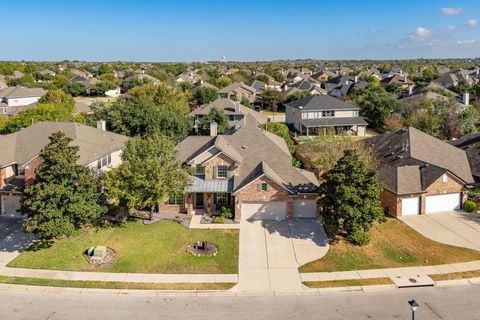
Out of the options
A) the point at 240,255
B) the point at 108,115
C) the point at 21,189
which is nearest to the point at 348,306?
the point at 240,255

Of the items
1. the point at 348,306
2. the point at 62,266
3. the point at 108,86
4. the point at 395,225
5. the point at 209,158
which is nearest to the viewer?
the point at 348,306

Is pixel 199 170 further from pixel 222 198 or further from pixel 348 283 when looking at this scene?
pixel 348 283

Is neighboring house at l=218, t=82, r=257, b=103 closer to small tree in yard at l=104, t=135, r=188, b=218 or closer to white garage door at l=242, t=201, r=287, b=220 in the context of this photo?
white garage door at l=242, t=201, r=287, b=220

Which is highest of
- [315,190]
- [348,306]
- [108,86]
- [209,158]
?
[108,86]

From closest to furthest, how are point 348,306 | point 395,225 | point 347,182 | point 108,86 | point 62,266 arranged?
point 348,306 → point 62,266 → point 347,182 → point 395,225 → point 108,86

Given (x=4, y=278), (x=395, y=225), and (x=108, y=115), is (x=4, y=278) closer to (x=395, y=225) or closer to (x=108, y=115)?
(x=395, y=225)

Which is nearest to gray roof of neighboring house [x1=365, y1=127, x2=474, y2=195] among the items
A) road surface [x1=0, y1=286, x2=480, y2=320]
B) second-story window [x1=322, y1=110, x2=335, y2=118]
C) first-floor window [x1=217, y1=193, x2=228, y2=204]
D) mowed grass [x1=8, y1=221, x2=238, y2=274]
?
road surface [x1=0, y1=286, x2=480, y2=320]
